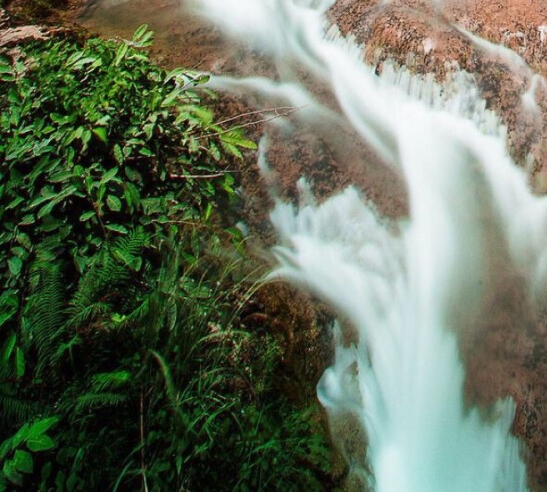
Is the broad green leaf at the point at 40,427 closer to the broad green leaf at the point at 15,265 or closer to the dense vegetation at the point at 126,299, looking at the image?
the dense vegetation at the point at 126,299

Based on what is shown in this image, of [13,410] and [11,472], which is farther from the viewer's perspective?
[13,410]

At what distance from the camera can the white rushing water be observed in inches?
128

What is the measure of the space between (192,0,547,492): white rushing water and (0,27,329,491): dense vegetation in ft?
1.93

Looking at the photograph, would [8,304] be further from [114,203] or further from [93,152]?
[93,152]

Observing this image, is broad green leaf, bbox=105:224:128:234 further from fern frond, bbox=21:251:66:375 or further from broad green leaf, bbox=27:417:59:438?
broad green leaf, bbox=27:417:59:438

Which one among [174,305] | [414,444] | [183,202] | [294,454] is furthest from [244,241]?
[414,444]

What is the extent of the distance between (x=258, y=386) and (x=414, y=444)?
3.96 feet

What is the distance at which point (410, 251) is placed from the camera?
3.87 meters

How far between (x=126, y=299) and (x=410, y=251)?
2.14 m

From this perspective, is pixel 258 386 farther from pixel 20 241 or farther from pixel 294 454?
pixel 20 241

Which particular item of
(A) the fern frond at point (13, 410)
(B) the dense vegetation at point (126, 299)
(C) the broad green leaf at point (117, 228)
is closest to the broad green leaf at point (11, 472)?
(B) the dense vegetation at point (126, 299)

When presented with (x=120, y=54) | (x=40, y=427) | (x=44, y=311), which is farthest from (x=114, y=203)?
(x=40, y=427)

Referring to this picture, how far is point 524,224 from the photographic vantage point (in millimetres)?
4051

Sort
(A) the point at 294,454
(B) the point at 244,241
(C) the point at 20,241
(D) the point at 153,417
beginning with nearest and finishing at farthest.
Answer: (D) the point at 153,417, (C) the point at 20,241, (A) the point at 294,454, (B) the point at 244,241
